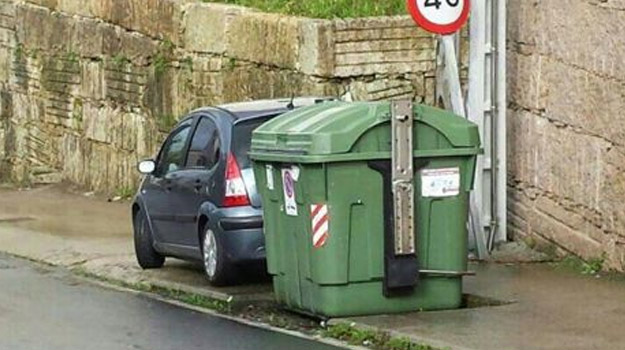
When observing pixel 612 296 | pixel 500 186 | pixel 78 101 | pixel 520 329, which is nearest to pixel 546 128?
pixel 500 186

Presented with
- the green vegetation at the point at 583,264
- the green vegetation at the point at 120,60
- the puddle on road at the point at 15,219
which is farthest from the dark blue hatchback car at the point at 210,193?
the green vegetation at the point at 120,60

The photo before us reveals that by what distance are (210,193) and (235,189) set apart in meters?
0.38

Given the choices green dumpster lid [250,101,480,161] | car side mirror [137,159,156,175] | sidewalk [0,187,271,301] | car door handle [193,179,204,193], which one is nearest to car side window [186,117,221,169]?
car door handle [193,179,204,193]

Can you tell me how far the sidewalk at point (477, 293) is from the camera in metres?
10.8

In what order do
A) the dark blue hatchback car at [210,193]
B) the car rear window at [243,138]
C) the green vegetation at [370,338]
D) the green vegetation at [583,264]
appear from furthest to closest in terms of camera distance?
the green vegetation at [583,264]
the car rear window at [243,138]
the dark blue hatchback car at [210,193]
the green vegetation at [370,338]

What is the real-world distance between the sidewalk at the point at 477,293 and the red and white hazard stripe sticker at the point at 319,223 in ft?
1.93

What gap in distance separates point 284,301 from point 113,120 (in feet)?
36.7

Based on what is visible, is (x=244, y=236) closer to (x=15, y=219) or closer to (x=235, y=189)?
(x=235, y=189)

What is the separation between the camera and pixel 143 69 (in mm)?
22281

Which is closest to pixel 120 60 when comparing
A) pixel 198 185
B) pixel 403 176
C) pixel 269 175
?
pixel 198 185

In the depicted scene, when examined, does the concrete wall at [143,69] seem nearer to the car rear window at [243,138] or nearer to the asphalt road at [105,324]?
the car rear window at [243,138]

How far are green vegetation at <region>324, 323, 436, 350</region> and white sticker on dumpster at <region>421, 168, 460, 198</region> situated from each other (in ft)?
3.69

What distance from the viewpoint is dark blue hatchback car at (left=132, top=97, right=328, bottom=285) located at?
13492 mm

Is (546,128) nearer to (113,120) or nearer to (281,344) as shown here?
(281,344)
